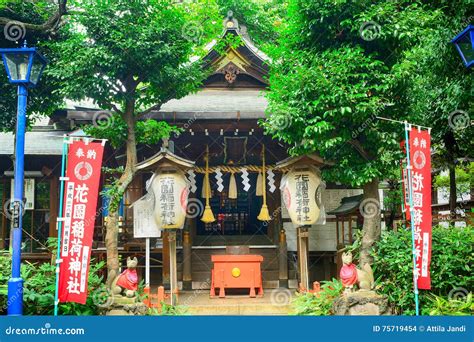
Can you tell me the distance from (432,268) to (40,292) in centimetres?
767

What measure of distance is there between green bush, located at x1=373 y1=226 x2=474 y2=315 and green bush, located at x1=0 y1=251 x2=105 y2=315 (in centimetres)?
585

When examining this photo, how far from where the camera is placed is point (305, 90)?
8.93 meters

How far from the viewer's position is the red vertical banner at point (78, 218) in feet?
24.6

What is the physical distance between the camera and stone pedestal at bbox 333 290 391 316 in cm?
Result: 794

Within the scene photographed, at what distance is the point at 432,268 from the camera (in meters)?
8.35

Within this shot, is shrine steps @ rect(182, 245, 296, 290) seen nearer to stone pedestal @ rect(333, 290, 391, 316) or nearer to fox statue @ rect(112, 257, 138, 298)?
fox statue @ rect(112, 257, 138, 298)

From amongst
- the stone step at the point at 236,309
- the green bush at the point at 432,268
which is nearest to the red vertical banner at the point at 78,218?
the stone step at the point at 236,309

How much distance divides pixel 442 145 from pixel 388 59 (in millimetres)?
5624

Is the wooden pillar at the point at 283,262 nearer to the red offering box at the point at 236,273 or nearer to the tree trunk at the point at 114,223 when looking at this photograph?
the red offering box at the point at 236,273

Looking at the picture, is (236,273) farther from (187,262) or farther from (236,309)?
(187,262)

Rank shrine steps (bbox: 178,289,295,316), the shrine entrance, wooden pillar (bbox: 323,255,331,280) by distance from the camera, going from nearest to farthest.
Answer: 1. shrine steps (bbox: 178,289,295,316)
2. wooden pillar (bbox: 323,255,331,280)
3. the shrine entrance

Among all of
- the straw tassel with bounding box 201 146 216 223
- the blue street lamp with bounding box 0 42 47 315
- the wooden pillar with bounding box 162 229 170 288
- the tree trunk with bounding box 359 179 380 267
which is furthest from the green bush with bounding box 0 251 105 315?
the tree trunk with bounding box 359 179 380 267

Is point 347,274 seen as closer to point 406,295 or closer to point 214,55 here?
point 406,295

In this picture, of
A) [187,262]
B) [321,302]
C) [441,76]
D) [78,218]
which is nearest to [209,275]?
[187,262]
